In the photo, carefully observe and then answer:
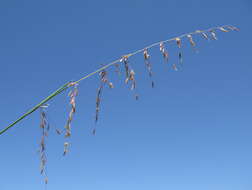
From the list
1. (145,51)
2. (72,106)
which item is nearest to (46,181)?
(72,106)

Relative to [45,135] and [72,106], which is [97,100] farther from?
[45,135]

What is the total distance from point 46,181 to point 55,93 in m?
0.38

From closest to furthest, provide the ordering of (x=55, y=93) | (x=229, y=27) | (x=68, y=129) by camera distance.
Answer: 1. (x=55, y=93)
2. (x=68, y=129)
3. (x=229, y=27)

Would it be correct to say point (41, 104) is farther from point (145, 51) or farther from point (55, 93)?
point (145, 51)

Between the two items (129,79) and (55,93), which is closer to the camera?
(55,93)

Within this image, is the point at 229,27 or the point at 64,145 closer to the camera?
the point at 64,145

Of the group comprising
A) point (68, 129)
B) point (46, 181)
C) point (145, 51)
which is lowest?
point (46, 181)

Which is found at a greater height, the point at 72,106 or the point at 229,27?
the point at 229,27

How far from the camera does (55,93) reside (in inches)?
37.4

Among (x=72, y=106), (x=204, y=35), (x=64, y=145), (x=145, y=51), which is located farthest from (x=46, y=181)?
(x=204, y=35)

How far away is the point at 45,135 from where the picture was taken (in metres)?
1.12

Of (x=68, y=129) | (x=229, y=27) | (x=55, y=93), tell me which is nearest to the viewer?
(x=55, y=93)

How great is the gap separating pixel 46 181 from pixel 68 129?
0.76ft

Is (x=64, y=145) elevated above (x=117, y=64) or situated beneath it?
situated beneath
